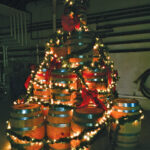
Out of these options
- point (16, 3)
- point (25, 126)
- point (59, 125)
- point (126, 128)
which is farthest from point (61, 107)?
point (16, 3)

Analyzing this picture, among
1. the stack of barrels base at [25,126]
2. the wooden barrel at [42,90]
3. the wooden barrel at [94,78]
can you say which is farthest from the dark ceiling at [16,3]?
the stack of barrels base at [25,126]

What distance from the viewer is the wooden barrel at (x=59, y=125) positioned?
1.90 metres

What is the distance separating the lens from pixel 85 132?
1.68 metres

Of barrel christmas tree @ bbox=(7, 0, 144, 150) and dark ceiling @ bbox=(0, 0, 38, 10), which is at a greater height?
dark ceiling @ bbox=(0, 0, 38, 10)

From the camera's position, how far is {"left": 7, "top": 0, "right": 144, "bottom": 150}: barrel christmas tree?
1767 mm

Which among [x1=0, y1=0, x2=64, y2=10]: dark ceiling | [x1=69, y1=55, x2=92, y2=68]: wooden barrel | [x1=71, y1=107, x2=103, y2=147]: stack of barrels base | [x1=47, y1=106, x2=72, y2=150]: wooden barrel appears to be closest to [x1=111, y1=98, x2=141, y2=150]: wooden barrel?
[x1=71, y1=107, x2=103, y2=147]: stack of barrels base

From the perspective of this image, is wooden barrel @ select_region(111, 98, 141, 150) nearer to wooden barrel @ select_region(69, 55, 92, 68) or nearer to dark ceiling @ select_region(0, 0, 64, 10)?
wooden barrel @ select_region(69, 55, 92, 68)

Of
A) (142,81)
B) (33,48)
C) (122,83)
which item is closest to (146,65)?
(142,81)

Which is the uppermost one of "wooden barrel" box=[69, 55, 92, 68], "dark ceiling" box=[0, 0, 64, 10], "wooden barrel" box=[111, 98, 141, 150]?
"dark ceiling" box=[0, 0, 64, 10]

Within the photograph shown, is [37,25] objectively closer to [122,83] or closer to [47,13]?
[47,13]

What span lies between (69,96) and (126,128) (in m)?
0.87

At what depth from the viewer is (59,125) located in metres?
1.89

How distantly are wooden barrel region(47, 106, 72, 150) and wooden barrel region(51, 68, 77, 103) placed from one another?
9.5 inches

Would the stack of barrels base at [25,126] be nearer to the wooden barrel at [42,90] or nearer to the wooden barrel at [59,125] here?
the wooden barrel at [59,125]
